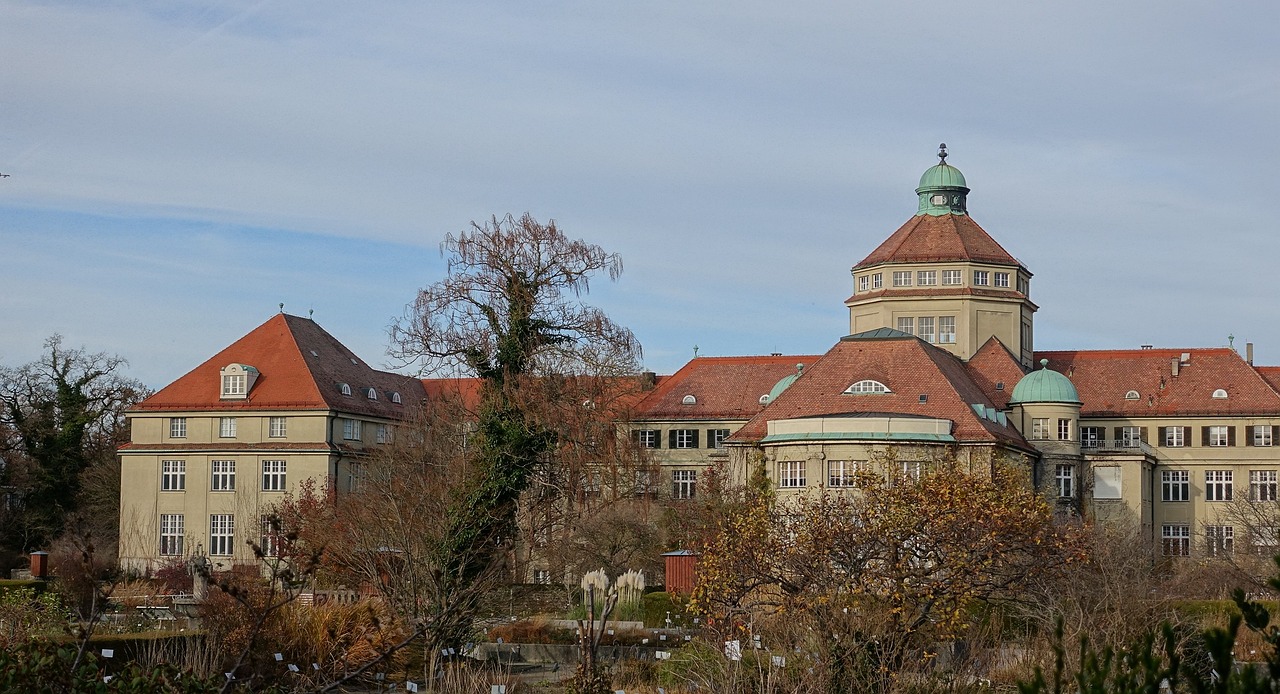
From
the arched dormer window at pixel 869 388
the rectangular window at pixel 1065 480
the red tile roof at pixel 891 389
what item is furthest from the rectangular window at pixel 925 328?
the arched dormer window at pixel 869 388

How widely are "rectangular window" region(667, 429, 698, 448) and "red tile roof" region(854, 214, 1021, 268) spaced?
9763 millimetres

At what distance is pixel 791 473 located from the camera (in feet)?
164

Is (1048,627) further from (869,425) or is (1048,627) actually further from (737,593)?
(869,425)

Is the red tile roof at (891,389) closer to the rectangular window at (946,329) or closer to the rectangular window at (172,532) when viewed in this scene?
the rectangular window at (946,329)

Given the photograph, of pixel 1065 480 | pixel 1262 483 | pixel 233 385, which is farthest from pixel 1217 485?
pixel 233 385

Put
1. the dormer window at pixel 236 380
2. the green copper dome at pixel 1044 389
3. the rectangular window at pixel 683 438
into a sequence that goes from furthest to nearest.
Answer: the rectangular window at pixel 683 438
the dormer window at pixel 236 380
the green copper dome at pixel 1044 389

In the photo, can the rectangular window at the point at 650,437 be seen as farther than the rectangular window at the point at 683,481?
Yes

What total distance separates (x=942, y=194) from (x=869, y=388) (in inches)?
748

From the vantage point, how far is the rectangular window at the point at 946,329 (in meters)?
63.8

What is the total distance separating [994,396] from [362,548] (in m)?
40.5

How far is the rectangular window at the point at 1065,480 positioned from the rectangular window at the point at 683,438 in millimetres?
15262

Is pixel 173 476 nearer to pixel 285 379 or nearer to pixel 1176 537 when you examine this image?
pixel 285 379

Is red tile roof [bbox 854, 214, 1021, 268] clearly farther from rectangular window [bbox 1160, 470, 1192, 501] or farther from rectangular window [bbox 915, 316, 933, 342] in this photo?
rectangular window [bbox 1160, 470, 1192, 501]

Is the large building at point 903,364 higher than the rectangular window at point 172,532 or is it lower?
higher
